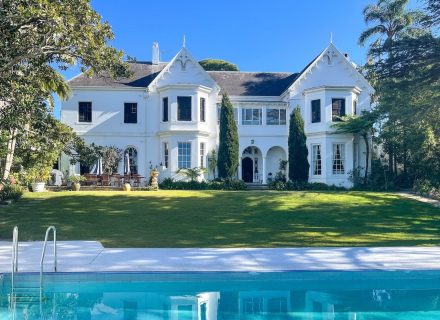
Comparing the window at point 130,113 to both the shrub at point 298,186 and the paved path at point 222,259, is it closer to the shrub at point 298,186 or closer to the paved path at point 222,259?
the shrub at point 298,186

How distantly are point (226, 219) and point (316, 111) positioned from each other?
1680 cm

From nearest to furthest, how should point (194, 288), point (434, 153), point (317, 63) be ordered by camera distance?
1. point (194, 288)
2. point (434, 153)
3. point (317, 63)

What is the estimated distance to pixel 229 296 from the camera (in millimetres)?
8695

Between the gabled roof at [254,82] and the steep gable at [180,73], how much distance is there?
2886 millimetres

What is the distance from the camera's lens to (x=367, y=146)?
3025 centimetres

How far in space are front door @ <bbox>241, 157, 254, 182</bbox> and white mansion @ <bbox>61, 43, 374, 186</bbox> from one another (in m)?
0.08

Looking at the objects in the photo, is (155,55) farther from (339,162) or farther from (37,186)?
(339,162)

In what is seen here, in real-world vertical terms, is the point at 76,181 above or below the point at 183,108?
Answer: below

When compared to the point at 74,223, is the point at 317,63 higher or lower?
higher

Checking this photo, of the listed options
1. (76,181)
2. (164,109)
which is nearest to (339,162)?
(164,109)

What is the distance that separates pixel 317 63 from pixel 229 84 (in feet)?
23.6

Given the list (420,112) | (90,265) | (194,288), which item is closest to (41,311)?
(90,265)

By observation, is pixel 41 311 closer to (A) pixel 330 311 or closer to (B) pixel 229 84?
(A) pixel 330 311

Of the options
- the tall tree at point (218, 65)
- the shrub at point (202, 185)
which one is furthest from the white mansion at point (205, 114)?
the tall tree at point (218, 65)
